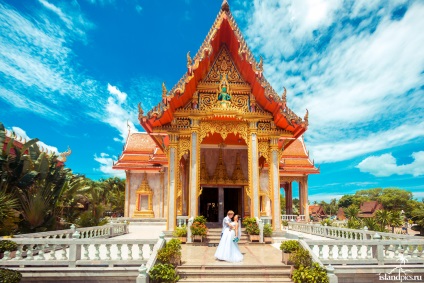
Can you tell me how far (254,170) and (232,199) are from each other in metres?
3.73

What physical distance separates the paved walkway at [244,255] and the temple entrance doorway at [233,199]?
4.53 m

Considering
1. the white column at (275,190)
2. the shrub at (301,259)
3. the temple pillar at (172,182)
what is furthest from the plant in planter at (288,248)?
the temple pillar at (172,182)

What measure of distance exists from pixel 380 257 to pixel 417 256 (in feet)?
3.67

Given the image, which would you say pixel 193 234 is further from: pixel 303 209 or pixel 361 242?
pixel 303 209

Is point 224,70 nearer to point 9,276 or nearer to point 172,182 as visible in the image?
point 172,182

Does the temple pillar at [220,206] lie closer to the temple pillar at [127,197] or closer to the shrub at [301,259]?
the shrub at [301,259]


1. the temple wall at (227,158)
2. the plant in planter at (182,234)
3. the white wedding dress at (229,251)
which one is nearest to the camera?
the white wedding dress at (229,251)

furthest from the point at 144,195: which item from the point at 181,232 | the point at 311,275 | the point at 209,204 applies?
the point at 311,275

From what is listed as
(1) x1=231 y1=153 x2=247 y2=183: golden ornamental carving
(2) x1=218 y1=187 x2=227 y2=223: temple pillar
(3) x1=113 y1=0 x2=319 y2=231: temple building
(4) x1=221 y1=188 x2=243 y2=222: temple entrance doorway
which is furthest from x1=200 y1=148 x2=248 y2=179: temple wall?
(4) x1=221 y1=188 x2=243 y2=222: temple entrance doorway

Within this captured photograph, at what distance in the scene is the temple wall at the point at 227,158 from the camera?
14594 millimetres

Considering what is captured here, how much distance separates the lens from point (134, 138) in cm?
2477

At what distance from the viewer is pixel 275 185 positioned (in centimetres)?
1216

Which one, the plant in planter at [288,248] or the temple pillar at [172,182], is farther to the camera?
the temple pillar at [172,182]

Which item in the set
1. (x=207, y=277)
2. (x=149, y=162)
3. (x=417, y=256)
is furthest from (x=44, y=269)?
(x=149, y=162)
